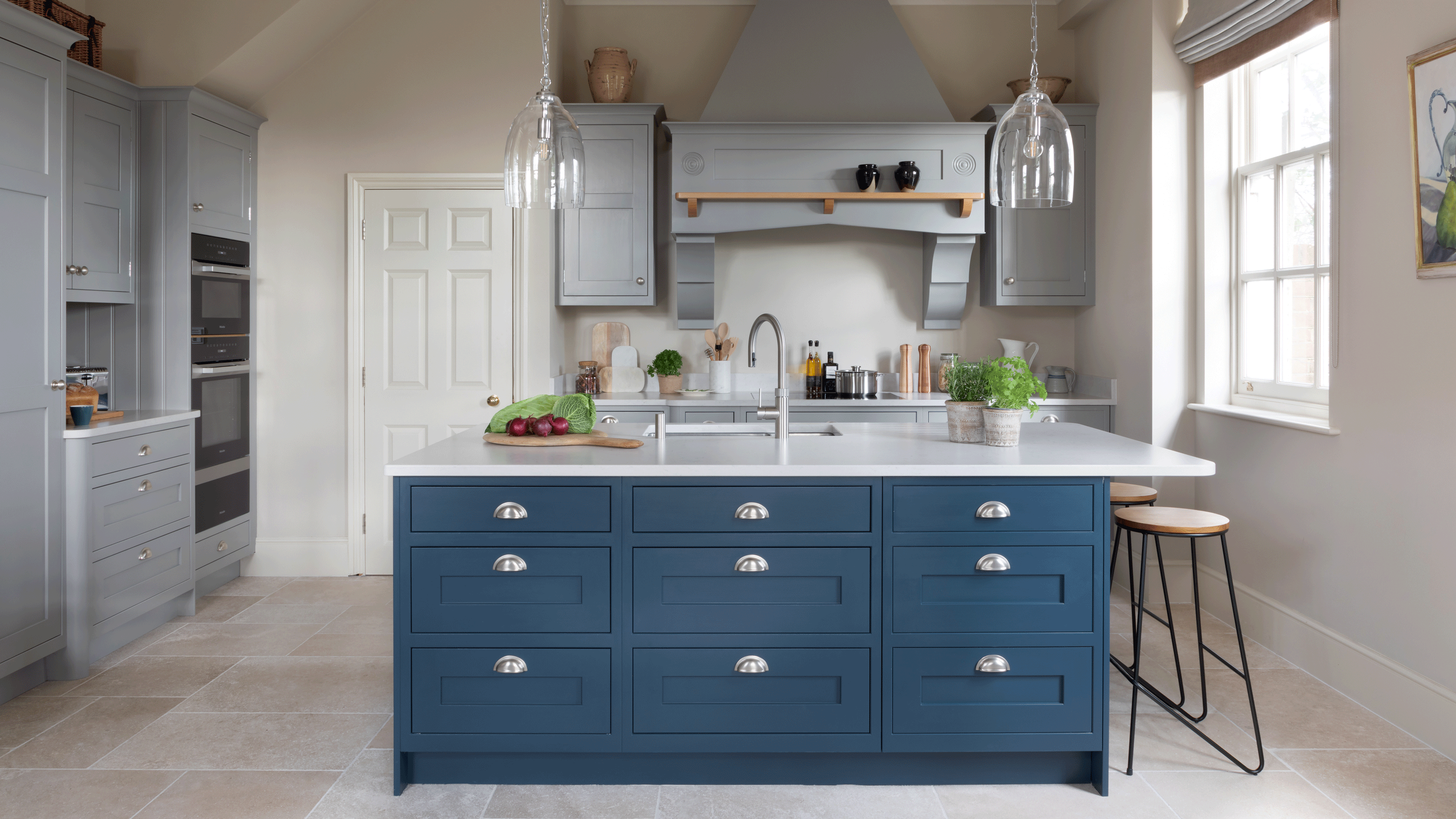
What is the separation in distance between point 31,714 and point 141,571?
756 millimetres

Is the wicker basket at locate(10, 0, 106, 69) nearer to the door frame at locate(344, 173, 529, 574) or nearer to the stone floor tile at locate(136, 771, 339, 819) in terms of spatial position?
the door frame at locate(344, 173, 529, 574)

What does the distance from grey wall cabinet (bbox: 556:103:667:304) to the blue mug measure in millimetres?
2120

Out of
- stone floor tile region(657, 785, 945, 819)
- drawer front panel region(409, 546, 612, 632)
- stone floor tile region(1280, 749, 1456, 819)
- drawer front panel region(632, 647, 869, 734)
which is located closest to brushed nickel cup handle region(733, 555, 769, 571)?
drawer front panel region(632, 647, 869, 734)

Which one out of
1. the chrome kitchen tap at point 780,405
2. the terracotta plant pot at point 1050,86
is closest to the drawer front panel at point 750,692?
the chrome kitchen tap at point 780,405

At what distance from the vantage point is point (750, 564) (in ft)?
7.89

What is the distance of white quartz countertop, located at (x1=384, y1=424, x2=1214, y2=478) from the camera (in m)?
2.36

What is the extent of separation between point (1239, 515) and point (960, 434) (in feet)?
5.80

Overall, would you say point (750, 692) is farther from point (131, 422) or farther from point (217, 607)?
point (217, 607)

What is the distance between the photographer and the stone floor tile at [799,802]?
2.33 m

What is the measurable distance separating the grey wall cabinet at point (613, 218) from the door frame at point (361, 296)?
227mm

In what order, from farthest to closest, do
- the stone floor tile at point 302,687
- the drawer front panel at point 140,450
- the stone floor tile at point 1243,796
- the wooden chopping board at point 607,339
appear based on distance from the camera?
1. the wooden chopping board at point 607,339
2. the drawer front panel at point 140,450
3. the stone floor tile at point 302,687
4. the stone floor tile at point 1243,796

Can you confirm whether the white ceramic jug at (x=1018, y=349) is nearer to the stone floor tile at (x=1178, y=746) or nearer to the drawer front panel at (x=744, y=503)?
the stone floor tile at (x=1178, y=746)

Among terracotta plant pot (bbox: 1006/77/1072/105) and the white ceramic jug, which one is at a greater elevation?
terracotta plant pot (bbox: 1006/77/1072/105)

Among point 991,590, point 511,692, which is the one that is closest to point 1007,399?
point 991,590
